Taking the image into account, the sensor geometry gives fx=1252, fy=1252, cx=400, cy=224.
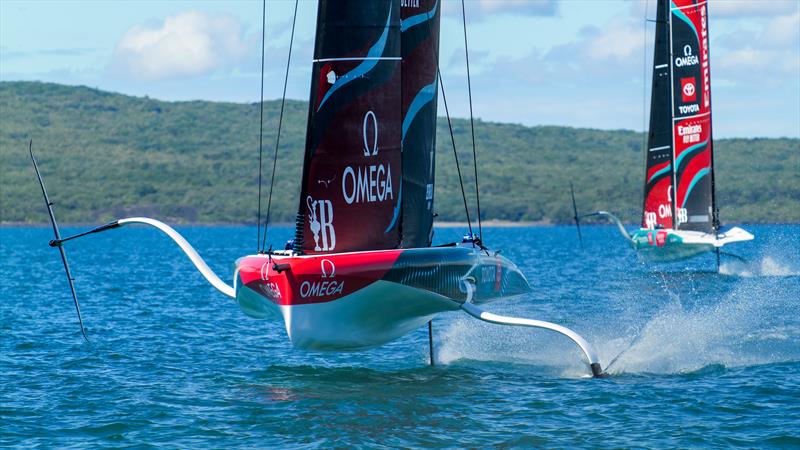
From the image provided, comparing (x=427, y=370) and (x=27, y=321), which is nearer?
(x=427, y=370)

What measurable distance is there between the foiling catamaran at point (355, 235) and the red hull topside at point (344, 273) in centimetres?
1

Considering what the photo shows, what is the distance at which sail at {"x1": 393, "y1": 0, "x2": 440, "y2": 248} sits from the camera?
66.7 ft

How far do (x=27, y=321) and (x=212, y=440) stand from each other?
1653 centimetres

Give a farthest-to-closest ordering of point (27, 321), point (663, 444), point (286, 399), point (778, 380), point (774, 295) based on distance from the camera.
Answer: point (774, 295)
point (27, 321)
point (778, 380)
point (286, 399)
point (663, 444)

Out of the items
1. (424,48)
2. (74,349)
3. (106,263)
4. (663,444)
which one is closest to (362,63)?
(424,48)

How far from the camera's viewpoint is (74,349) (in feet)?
79.3

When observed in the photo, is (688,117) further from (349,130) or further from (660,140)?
(349,130)

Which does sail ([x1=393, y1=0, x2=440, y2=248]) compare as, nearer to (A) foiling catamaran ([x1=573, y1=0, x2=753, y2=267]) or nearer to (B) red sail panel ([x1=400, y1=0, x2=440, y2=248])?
(B) red sail panel ([x1=400, y1=0, x2=440, y2=248])

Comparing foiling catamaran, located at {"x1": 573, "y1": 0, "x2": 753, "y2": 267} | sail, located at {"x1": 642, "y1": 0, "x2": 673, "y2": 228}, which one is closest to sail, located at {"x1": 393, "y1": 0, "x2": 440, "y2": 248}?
foiling catamaran, located at {"x1": 573, "y1": 0, "x2": 753, "y2": 267}

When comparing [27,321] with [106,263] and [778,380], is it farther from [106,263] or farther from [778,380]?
[106,263]

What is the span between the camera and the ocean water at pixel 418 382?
51.1 ft

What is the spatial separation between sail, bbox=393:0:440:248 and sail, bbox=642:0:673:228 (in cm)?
2689

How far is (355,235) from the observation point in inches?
711

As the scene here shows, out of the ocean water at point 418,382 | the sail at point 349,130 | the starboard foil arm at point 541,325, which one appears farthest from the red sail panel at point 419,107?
the ocean water at point 418,382
